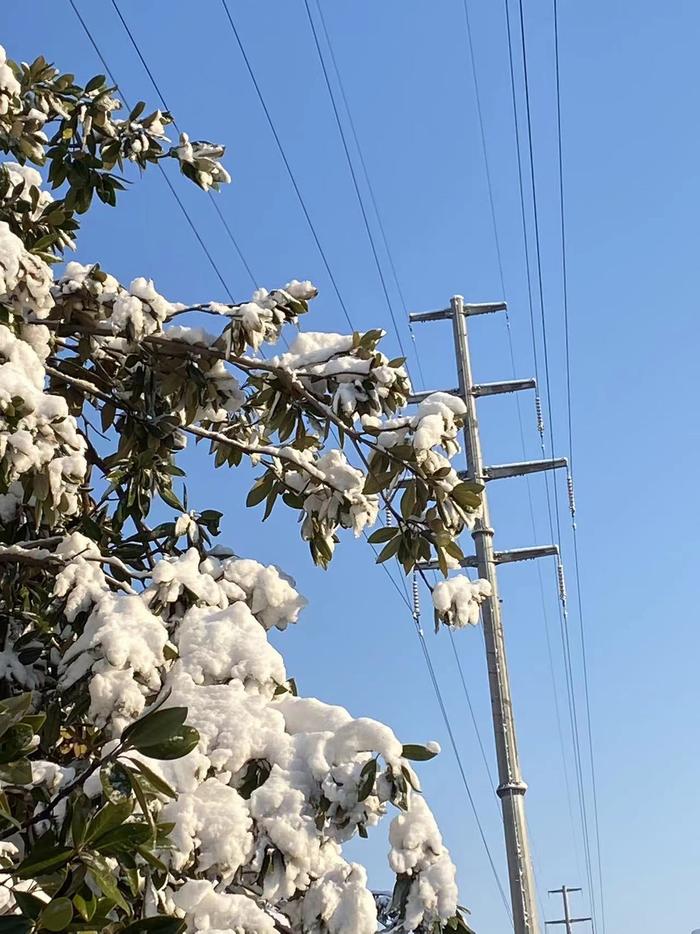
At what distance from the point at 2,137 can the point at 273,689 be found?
3.15 metres

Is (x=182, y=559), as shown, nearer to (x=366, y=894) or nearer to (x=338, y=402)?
(x=338, y=402)

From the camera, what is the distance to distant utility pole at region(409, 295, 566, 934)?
30.7ft

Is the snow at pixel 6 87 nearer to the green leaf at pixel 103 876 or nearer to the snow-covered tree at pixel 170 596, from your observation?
the snow-covered tree at pixel 170 596

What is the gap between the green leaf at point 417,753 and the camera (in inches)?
125

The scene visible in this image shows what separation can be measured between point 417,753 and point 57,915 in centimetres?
118

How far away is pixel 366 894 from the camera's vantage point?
3100mm

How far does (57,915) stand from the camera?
228 centimetres

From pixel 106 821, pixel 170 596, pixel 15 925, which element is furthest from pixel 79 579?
pixel 15 925

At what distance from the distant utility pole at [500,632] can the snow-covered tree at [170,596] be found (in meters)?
4.85

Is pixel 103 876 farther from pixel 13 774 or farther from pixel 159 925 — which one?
pixel 13 774

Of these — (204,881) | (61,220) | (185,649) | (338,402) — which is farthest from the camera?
(61,220)

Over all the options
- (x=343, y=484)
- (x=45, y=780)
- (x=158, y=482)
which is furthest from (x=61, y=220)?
(x=45, y=780)

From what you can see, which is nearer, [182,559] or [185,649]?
[185,649]

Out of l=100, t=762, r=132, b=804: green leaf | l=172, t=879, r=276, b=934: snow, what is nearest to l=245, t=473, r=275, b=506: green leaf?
l=172, t=879, r=276, b=934: snow
